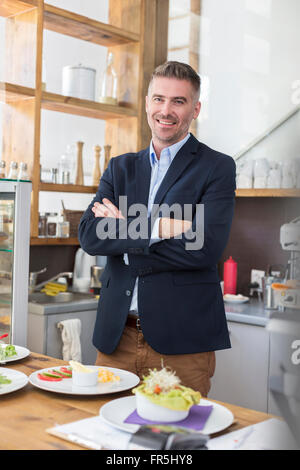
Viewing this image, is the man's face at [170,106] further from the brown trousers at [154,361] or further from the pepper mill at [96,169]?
the pepper mill at [96,169]

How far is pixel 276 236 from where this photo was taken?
11.2 feet

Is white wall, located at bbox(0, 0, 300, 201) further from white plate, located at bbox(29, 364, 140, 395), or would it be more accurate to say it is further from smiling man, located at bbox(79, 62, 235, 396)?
white plate, located at bbox(29, 364, 140, 395)

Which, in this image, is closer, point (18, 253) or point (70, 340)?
point (18, 253)

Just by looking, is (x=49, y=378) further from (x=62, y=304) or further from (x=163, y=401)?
(x=62, y=304)

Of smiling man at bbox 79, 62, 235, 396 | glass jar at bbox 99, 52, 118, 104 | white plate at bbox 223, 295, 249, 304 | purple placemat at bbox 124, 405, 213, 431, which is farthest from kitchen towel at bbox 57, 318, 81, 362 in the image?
purple placemat at bbox 124, 405, 213, 431

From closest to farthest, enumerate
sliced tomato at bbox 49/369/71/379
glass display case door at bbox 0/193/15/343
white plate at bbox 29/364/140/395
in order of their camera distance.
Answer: white plate at bbox 29/364/140/395, sliced tomato at bbox 49/369/71/379, glass display case door at bbox 0/193/15/343

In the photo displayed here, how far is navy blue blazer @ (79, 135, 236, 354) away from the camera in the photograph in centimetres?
164

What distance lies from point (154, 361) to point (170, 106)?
0.81 metres

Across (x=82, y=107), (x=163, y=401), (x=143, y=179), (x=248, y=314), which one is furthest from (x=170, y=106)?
(x=82, y=107)

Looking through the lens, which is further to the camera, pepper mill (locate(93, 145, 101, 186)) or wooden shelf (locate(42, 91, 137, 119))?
pepper mill (locate(93, 145, 101, 186))

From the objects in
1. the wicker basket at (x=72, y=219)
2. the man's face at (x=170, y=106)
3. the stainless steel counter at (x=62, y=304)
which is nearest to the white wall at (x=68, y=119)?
the wicker basket at (x=72, y=219)

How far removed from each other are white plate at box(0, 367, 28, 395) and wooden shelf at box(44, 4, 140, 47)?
2.35 metres

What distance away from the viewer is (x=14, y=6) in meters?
3.06
